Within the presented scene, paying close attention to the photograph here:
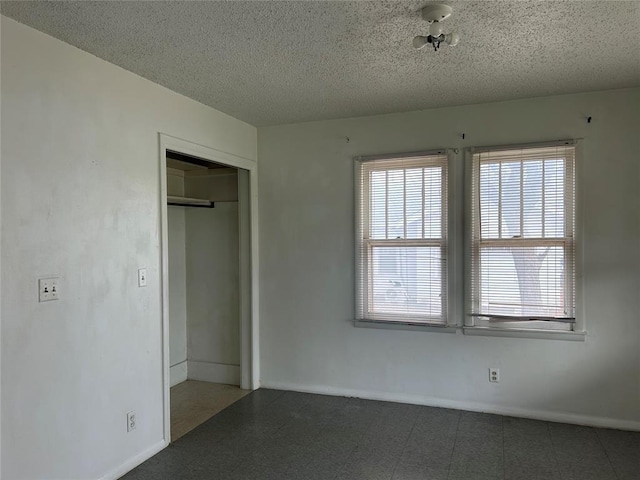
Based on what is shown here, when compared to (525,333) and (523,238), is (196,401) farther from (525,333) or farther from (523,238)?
(523,238)

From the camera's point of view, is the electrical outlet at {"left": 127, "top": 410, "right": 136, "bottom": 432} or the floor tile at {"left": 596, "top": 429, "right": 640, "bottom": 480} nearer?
the floor tile at {"left": 596, "top": 429, "right": 640, "bottom": 480}

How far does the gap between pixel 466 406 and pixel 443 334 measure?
2.02 ft

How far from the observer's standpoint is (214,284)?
4.63 m

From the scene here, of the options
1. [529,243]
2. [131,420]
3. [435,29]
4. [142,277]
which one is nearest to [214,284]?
[142,277]

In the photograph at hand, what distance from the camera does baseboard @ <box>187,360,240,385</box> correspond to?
4492 mm

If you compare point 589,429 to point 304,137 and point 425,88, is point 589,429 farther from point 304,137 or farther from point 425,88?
point 304,137

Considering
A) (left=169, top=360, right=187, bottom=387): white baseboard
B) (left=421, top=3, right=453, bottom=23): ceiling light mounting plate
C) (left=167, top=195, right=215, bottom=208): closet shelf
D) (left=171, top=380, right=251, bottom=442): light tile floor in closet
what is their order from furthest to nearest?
1. (left=169, top=360, right=187, bottom=387): white baseboard
2. (left=167, top=195, right=215, bottom=208): closet shelf
3. (left=171, top=380, right=251, bottom=442): light tile floor in closet
4. (left=421, top=3, right=453, bottom=23): ceiling light mounting plate

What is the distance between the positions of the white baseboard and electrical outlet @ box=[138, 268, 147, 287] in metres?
1.82

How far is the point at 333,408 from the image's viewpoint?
376 centimetres

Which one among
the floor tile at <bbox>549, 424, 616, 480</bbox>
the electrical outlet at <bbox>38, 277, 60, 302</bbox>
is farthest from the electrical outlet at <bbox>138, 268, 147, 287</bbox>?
the floor tile at <bbox>549, 424, 616, 480</bbox>

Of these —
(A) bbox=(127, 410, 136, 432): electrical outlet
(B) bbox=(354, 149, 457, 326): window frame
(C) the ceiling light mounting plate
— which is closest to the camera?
(C) the ceiling light mounting plate

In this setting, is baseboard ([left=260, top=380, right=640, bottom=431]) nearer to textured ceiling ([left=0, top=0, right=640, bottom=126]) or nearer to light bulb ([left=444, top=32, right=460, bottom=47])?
textured ceiling ([left=0, top=0, right=640, bottom=126])

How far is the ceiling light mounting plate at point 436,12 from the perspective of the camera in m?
2.05

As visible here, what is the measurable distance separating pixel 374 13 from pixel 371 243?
2.13m
